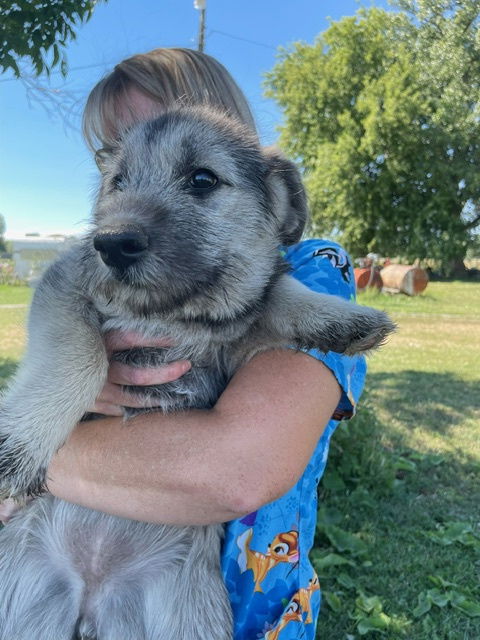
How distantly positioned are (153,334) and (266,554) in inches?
34.9

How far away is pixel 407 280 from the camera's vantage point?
22953 millimetres

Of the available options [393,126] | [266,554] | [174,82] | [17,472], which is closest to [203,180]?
[174,82]

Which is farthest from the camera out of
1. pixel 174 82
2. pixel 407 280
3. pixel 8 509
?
pixel 407 280

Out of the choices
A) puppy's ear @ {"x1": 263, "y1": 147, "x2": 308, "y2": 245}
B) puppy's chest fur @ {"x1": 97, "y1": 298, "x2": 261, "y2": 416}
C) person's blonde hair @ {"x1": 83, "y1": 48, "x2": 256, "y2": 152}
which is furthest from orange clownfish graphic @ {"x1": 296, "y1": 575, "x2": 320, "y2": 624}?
person's blonde hair @ {"x1": 83, "y1": 48, "x2": 256, "y2": 152}

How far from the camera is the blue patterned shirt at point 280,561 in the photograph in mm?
1884

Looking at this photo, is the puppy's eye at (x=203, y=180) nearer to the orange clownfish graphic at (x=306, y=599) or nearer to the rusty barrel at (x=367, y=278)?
the orange clownfish graphic at (x=306, y=599)

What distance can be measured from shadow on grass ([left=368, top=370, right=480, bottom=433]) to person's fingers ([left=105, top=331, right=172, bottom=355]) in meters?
6.36

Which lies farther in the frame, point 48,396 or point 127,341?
point 127,341

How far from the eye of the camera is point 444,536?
492cm

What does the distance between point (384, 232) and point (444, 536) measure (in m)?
29.3

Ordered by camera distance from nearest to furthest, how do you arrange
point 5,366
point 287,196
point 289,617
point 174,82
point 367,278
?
point 289,617
point 287,196
point 174,82
point 5,366
point 367,278

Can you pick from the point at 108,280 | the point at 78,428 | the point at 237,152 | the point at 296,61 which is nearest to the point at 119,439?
the point at 78,428

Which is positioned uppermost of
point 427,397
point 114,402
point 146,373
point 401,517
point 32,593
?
point 146,373

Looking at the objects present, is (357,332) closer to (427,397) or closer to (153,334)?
(153,334)
